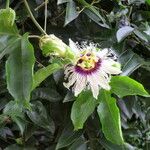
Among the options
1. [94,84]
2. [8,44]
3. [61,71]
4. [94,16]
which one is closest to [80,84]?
[94,84]

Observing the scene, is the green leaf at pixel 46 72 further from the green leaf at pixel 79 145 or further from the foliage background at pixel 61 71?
the green leaf at pixel 79 145

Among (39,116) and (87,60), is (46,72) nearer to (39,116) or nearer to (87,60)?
(87,60)

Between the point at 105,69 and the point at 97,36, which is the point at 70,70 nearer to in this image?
the point at 105,69

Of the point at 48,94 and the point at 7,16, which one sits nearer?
the point at 7,16

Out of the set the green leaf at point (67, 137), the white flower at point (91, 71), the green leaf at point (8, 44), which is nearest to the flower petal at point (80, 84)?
the white flower at point (91, 71)

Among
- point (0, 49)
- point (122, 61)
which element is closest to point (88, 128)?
point (122, 61)
